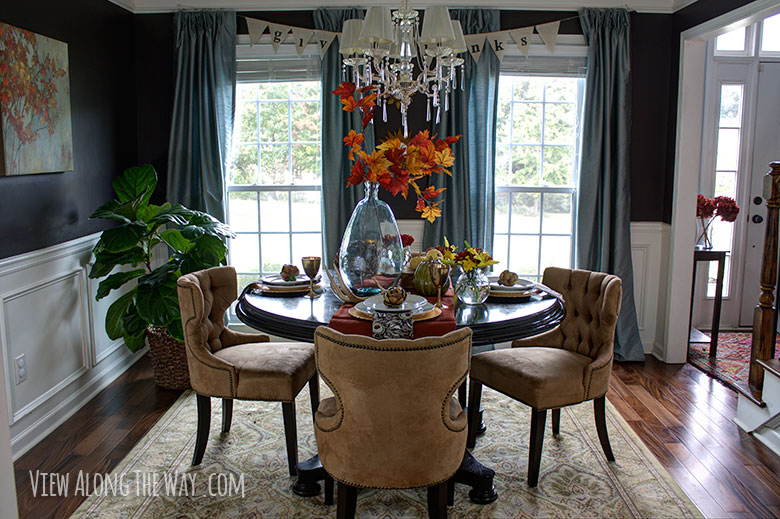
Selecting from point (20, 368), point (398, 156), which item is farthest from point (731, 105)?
point (20, 368)

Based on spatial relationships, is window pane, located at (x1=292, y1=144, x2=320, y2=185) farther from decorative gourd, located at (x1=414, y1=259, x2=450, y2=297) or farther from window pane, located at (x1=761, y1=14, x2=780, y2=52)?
window pane, located at (x1=761, y1=14, x2=780, y2=52)

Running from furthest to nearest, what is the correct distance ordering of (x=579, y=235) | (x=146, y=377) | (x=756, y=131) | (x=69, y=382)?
(x=756, y=131)
(x=579, y=235)
(x=146, y=377)
(x=69, y=382)

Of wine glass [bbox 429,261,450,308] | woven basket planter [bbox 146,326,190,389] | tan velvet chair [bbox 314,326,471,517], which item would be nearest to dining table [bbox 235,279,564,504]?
wine glass [bbox 429,261,450,308]

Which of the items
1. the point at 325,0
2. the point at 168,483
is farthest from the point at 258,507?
the point at 325,0

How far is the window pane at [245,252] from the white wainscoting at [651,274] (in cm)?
275

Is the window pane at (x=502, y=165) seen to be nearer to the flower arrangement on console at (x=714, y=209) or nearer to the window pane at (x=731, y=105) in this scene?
the flower arrangement on console at (x=714, y=209)

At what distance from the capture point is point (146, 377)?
13.5ft

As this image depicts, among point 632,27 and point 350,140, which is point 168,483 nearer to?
point 350,140

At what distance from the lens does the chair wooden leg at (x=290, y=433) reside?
271cm

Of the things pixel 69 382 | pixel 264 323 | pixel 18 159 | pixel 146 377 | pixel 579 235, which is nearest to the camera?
pixel 264 323

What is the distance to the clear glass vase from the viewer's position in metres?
2.66

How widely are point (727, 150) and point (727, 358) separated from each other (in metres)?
1.70

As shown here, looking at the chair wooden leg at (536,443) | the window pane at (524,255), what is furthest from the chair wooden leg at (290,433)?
the window pane at (524,255)

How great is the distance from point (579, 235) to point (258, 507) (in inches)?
114
